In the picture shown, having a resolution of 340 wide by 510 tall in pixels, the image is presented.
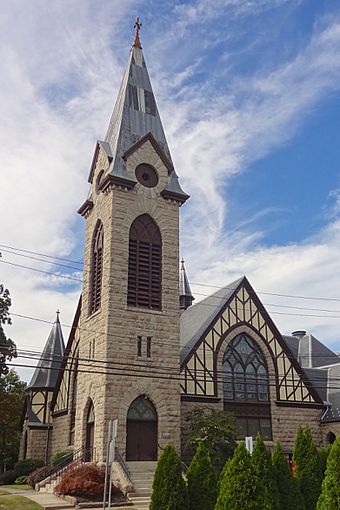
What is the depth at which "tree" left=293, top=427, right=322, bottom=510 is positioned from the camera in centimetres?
1647

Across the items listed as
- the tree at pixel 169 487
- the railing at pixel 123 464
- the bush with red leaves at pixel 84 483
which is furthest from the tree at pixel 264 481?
the railing at pixel 123 464

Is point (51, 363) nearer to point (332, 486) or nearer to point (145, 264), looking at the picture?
point (145, 264)

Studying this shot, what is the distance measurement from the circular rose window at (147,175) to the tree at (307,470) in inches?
658

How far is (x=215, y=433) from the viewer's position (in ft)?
85.6

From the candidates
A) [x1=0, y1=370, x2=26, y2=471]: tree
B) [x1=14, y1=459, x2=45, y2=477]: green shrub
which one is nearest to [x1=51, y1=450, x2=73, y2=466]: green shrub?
[x1=14, y1=459, x2=45, y2=477]: green shrub

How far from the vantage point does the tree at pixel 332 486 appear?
9680mm

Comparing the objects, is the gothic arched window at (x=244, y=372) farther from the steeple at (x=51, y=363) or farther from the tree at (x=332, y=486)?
the tree at (x=332, y=486)

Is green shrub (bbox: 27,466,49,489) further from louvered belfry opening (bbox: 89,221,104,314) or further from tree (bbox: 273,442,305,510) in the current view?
tree (bbox: 273,442,305,510)

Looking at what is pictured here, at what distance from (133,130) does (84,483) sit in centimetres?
1887

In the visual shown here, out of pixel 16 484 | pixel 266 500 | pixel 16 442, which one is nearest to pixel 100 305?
pixel 16 484

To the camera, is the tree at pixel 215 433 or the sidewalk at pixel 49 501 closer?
the sidewalk at pixel 49 501

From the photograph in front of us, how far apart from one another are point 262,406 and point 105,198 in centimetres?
1413

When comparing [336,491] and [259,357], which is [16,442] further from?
[336,491]

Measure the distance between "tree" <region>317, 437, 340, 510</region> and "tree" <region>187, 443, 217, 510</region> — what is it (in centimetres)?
504
